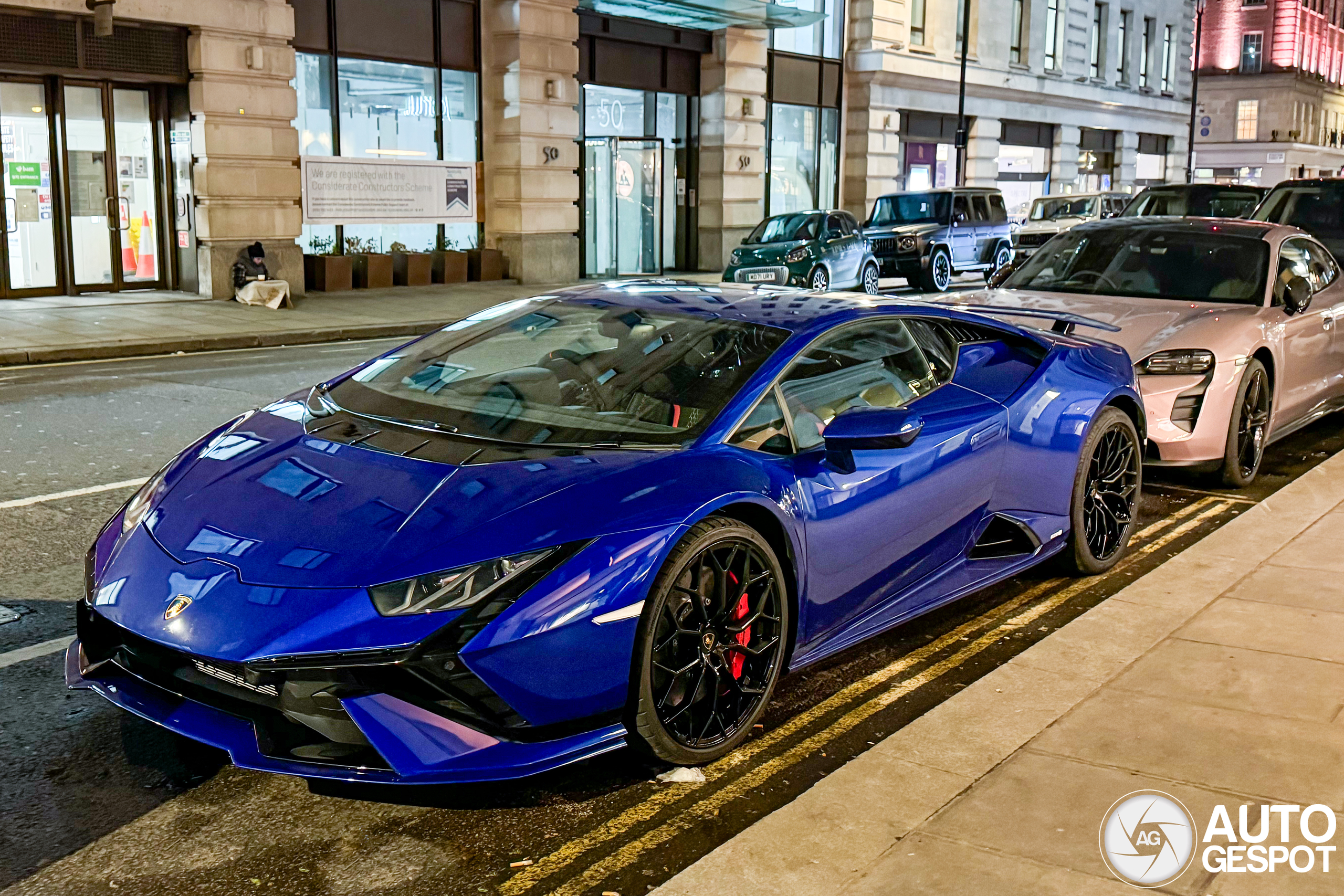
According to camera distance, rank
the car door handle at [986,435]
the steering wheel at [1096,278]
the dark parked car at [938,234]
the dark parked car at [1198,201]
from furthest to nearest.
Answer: the dark parked car at [938,234], the dark parked car at [1198,201], the steering wheel at [1096,278], the car door handle at [986,435]

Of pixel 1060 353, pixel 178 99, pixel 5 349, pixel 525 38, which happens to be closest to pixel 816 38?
pixel 525 38

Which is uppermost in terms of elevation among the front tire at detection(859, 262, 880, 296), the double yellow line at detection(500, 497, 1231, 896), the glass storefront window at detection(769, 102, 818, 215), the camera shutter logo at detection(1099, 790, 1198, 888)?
the glass storefront window at detection(769, 102, 818, 215)

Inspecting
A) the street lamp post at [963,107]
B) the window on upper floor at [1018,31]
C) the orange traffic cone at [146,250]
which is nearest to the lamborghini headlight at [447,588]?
the orange traffic cone at [146,250]

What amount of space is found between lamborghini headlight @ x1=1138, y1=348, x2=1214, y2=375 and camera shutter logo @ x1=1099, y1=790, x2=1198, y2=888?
4.42 m

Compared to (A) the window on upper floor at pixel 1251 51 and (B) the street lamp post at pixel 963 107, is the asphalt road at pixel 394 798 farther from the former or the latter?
(A) the window on upper floor at pixel 1251 51

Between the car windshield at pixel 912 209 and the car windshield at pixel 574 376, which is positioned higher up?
the car windshield at pixel 912 209

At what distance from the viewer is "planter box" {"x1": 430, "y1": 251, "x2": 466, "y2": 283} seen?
24750mm

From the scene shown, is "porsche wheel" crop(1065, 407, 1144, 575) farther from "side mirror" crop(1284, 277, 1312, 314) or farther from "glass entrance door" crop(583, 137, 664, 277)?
"glass entrance door" crop(583, 137, 664, 277)

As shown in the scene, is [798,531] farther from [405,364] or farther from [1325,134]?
[1325,134]

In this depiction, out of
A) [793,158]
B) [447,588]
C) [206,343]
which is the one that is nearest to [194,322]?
[206,343]

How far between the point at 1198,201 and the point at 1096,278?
1049 cm

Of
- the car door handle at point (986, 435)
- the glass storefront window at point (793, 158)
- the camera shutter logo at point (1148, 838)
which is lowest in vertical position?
→ the camera shutter logo at point (1148, 838)

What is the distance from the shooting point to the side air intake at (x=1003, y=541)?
18.1ft

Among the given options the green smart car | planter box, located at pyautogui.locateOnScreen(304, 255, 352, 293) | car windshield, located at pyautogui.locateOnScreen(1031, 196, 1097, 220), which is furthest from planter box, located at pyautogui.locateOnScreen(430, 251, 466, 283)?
car windshield, located at pyautogui.locateOnScreen(1031, 196, 1097, 220)
